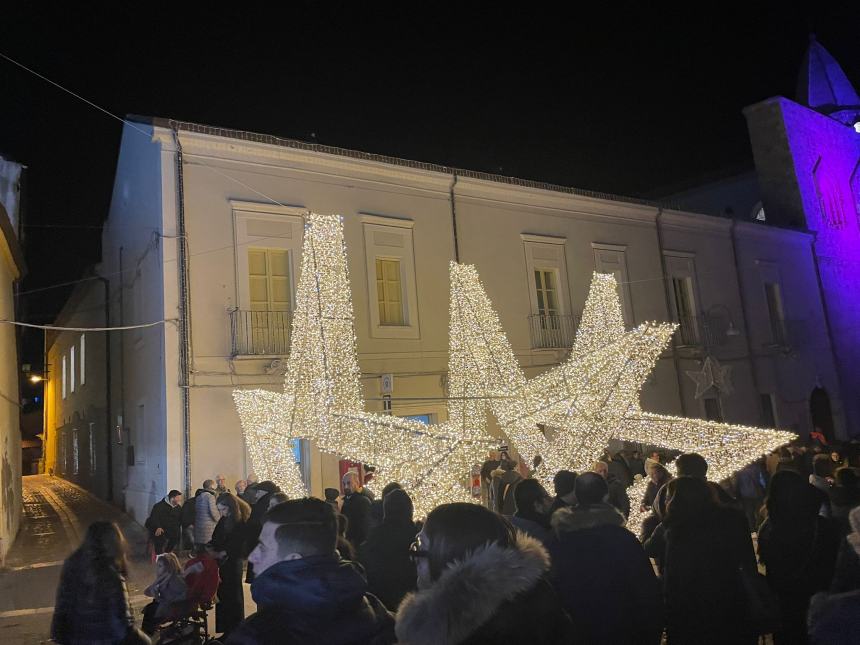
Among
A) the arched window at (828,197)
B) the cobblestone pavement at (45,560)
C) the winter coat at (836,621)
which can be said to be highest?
the arched window at (828,197)

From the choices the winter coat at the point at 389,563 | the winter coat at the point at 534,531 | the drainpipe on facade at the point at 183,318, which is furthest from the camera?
the drainpipe on facade at the point at 183,318

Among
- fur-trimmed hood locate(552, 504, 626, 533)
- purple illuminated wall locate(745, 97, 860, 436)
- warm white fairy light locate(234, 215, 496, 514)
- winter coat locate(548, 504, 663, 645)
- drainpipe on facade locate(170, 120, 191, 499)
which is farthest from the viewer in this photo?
purple illuminated wall locate(745, 97, 860, 436)

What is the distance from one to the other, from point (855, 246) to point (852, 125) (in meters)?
6.29

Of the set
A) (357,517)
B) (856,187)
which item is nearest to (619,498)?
(357,517)

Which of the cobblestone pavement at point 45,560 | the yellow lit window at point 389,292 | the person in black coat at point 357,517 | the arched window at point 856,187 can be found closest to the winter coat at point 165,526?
the cobblestone pavement at point 45,560

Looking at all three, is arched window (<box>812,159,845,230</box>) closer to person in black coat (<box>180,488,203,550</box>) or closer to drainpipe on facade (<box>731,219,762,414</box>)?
drainpipe on facade (<box>731,219,762,414</box>)

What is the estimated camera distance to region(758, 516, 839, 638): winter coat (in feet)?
13.8

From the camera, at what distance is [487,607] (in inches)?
80.8

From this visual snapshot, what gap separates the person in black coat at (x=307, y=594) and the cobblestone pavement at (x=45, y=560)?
310 cm

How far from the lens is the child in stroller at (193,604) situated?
438 centimetres

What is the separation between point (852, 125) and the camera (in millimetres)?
29000

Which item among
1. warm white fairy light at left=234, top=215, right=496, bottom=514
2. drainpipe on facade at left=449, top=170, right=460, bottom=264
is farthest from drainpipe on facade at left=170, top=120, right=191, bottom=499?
drainpipe on facade at left=449, top=170, right=460, bottom=264

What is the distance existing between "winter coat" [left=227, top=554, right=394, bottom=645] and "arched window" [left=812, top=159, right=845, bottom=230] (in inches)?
1096

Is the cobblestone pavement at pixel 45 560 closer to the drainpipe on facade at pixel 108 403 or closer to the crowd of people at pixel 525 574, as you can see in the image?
the drainpipe on facade at pixel 108 403
